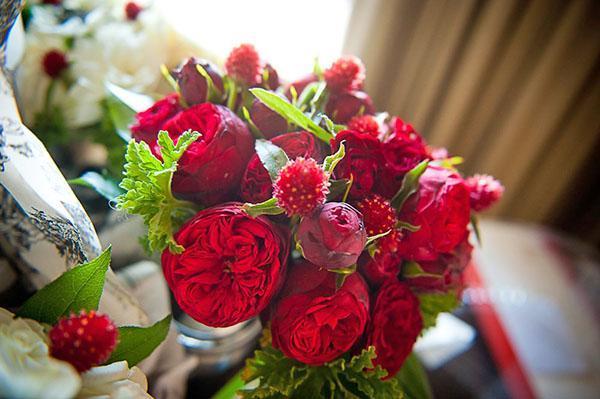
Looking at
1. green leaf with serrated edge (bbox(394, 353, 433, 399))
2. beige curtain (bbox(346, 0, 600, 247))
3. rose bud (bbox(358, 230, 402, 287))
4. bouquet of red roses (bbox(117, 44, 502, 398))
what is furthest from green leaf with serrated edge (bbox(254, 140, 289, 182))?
beige curtain (bbox(346, 0, 600, 247))

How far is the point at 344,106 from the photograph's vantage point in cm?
49

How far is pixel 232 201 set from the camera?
0.43 metres

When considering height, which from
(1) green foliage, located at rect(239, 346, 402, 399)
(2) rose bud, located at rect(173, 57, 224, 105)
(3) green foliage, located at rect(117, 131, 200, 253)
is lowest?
(1) green foliage, located at rect(239, 346, 402, 399)

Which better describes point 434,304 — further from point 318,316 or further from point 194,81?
point 194,81

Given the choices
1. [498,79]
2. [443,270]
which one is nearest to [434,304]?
[443,270]

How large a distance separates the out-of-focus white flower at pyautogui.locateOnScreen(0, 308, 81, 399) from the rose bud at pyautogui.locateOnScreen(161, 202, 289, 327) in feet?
0.34

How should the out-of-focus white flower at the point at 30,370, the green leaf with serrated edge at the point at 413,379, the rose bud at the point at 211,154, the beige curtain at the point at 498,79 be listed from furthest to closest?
1. the beige curtain at the point at 498,79
2. the green leaf with serrated edge at the point at 413,379
3. the rose bud at the point at 211,154
4. the out-of-focus white flower at the point at 30,370

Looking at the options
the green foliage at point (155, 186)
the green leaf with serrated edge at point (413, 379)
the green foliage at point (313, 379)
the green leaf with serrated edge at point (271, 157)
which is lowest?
the green leaf with serrated edge at point (413, 379)

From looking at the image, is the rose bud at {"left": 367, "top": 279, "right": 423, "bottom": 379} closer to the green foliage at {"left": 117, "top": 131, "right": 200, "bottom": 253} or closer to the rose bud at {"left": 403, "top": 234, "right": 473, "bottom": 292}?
the rose bud at {"left": 403, "top": 234, "right": 473, "bottom": 292}

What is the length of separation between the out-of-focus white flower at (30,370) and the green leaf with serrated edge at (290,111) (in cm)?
26

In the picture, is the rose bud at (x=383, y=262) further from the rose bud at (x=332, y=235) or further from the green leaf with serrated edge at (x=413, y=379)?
the green leaf with serrated edge at (x=413, y=379)

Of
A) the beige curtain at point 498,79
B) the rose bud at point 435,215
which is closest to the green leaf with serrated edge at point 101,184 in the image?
the rose bud at point 435,215

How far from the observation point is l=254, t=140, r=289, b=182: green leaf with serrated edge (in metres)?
0.39

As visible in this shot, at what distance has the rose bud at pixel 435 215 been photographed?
43 centimetres
